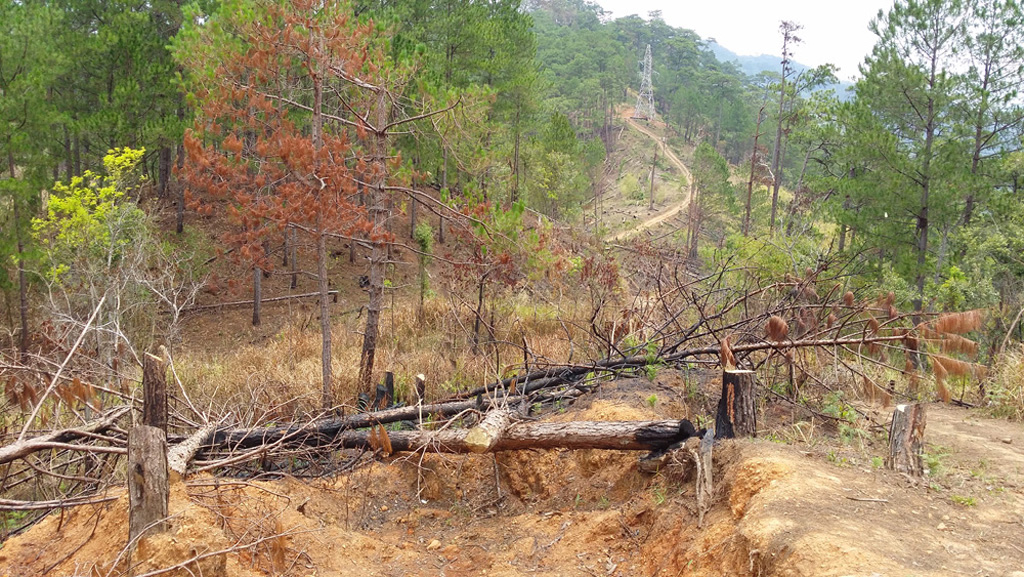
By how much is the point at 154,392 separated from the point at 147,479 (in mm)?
465

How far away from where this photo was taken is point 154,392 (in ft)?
10.8

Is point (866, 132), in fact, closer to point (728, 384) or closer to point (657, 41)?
point (728, 384)

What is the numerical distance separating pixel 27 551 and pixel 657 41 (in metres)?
90.1

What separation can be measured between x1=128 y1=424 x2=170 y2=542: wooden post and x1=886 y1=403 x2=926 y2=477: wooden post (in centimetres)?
427

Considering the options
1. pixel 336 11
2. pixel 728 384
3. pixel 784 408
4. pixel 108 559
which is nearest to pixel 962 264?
pixel 784 408

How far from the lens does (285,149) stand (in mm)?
7121

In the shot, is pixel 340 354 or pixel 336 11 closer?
pixel 336 11

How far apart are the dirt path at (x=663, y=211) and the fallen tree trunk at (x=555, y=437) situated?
19712 millimetres

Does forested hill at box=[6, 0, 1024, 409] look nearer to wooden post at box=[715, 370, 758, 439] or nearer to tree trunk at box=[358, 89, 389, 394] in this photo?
tree trunk at box=[358, 89, 389, 394]

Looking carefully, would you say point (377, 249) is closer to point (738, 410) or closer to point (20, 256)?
point (738, 410)

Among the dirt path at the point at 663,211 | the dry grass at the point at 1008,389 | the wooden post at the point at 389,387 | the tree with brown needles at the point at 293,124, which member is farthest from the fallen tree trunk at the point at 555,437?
the dirt path at the point at 663,211

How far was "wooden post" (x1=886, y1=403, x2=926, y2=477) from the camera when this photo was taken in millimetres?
3908

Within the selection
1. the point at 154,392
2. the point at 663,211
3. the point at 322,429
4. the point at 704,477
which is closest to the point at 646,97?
the point at 663,211

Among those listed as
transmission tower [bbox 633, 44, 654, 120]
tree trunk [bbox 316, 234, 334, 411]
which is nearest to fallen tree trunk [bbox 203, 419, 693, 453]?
tree trunk [bbox 316, 234, 334, 411]
